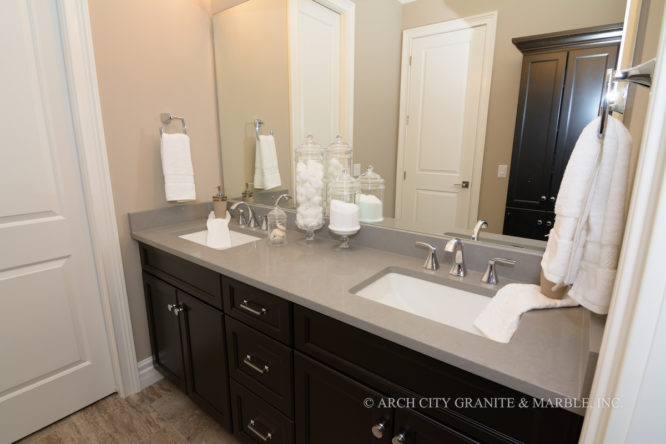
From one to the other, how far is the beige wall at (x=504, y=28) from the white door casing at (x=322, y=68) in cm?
34

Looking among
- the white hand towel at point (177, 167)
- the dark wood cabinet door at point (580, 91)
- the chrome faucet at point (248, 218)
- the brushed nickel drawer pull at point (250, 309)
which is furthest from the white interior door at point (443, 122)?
the white hand towel at point (177, 167)

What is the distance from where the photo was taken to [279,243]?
159cm

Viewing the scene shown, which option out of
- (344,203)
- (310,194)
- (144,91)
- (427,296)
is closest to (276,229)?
(310,194)

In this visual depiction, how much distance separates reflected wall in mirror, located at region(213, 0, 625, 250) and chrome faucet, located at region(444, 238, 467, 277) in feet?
0.37

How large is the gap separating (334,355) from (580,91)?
1.06 m

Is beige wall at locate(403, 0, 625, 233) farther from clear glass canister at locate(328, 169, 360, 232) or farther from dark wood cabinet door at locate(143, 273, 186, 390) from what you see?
dark wood cabinet door at locate(143, 273, 186, 390)

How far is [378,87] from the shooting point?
1442 millimetres

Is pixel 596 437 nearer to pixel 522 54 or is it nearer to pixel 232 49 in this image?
pixel 522 54

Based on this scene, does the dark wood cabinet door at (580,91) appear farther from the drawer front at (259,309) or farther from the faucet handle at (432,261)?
the drawer front at (259,309)

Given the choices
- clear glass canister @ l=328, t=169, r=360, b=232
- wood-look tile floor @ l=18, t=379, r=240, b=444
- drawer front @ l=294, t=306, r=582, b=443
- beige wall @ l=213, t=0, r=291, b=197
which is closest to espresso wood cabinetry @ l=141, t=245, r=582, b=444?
drawer front @ l=294, t=306, r=582, b=443

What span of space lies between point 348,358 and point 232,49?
1786 millimetres

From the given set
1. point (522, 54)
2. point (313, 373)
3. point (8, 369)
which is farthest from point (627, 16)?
point (8, 369)

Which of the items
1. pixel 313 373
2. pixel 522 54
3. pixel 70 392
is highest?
pixel 522 54

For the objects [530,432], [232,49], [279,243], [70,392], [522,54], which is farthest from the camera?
[232,49]
